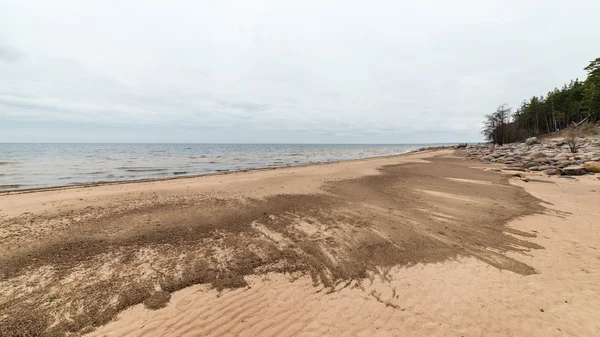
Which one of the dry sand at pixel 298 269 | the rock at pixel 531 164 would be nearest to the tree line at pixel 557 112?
the rock at pixel 531 164

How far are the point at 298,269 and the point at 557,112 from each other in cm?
7822

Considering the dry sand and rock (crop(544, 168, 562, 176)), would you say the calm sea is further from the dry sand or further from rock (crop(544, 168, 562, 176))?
rock (crop(544, 168, 562, 176))

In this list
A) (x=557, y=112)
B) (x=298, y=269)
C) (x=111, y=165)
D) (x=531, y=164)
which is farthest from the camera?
(x=557, y=112)

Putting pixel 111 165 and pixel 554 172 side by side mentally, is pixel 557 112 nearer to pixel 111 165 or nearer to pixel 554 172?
pixel 554 172

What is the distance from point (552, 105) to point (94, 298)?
7623cm

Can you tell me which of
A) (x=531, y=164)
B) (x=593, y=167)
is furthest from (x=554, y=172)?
(x=531, y=164)

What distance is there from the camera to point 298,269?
16.2 ft

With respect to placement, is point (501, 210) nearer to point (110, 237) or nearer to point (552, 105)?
point (110, 237)

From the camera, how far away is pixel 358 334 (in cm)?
332

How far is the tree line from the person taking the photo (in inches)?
1561

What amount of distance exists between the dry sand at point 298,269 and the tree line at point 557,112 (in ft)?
175

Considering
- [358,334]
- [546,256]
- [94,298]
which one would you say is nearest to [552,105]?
[546,256]

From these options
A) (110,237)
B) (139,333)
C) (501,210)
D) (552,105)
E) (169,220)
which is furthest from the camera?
(552,105)

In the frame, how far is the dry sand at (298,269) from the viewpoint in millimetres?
→ 3510
